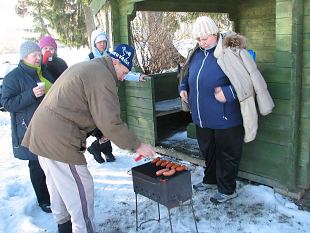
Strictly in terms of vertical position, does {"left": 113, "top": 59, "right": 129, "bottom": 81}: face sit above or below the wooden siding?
above

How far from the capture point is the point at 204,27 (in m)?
3.46

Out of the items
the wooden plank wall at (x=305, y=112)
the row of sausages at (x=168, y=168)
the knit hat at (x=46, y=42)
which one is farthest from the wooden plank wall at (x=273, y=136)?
the knit hat at (x=46, y=42)

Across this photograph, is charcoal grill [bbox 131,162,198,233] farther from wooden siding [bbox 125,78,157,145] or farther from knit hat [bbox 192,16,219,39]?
wooden siding [bbox 125,78,157,145]

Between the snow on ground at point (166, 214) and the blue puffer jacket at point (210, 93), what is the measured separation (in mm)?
898

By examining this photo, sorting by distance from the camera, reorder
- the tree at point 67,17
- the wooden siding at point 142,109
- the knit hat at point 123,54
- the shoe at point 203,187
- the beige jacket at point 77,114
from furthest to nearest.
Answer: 1. the tree at point 67,17
2. the wooden siding at point 142,109
3. the shoe at point 203,187
4. the knit hat at point 123,54
5. the beige jacket at point 77,114

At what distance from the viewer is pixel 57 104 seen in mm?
2627

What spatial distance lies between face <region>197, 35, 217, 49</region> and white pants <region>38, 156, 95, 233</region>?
1709mm

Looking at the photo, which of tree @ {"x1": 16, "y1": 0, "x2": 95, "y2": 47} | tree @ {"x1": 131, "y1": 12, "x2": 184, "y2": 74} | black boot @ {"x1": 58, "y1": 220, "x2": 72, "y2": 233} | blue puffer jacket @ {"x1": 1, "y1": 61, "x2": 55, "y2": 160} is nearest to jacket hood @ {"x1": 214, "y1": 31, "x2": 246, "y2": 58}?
blue puffer jacket @ {"x1": 1, "y1": 61, "x2": 55, "y2": 160}

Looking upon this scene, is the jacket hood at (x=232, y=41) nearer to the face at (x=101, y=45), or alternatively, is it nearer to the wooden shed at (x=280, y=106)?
the wooden shed at (x=280, y=106)

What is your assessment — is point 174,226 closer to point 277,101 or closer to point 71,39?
point 277,101

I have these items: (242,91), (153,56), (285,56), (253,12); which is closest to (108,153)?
(242,91)

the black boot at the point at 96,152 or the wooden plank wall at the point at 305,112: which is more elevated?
the wooden plank wall at the point at 305,112

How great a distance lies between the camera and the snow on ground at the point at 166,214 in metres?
3.45

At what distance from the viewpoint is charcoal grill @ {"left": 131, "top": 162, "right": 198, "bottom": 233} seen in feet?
9.37
